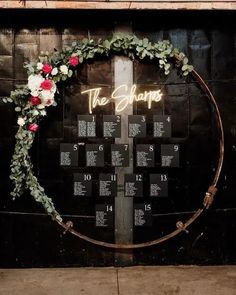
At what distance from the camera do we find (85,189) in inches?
223

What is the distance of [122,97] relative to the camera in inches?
219

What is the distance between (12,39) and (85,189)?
2428mm

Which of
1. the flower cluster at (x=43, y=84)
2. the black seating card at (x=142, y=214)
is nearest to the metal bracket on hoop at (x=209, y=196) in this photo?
the black seating card at (x=142, y=214)

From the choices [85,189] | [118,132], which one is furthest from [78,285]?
[118,132]

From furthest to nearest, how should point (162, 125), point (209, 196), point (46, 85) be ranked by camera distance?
point (162, 125)
point (209, 196)
point (46, 85)

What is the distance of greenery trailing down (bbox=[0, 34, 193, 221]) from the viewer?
534 centimetres

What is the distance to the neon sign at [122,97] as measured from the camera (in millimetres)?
5566

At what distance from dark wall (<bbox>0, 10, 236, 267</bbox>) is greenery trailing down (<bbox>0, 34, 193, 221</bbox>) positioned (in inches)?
8.4

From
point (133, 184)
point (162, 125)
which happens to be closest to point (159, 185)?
point (133, 184)

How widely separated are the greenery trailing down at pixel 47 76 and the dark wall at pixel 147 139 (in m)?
0.21

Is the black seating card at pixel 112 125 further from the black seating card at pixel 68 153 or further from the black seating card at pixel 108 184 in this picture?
the black seating card at pixel 108 184

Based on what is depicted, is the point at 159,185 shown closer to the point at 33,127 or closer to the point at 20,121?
the point at 33,127

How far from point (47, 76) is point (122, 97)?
111 cm

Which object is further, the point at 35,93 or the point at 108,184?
the point at 108,184
